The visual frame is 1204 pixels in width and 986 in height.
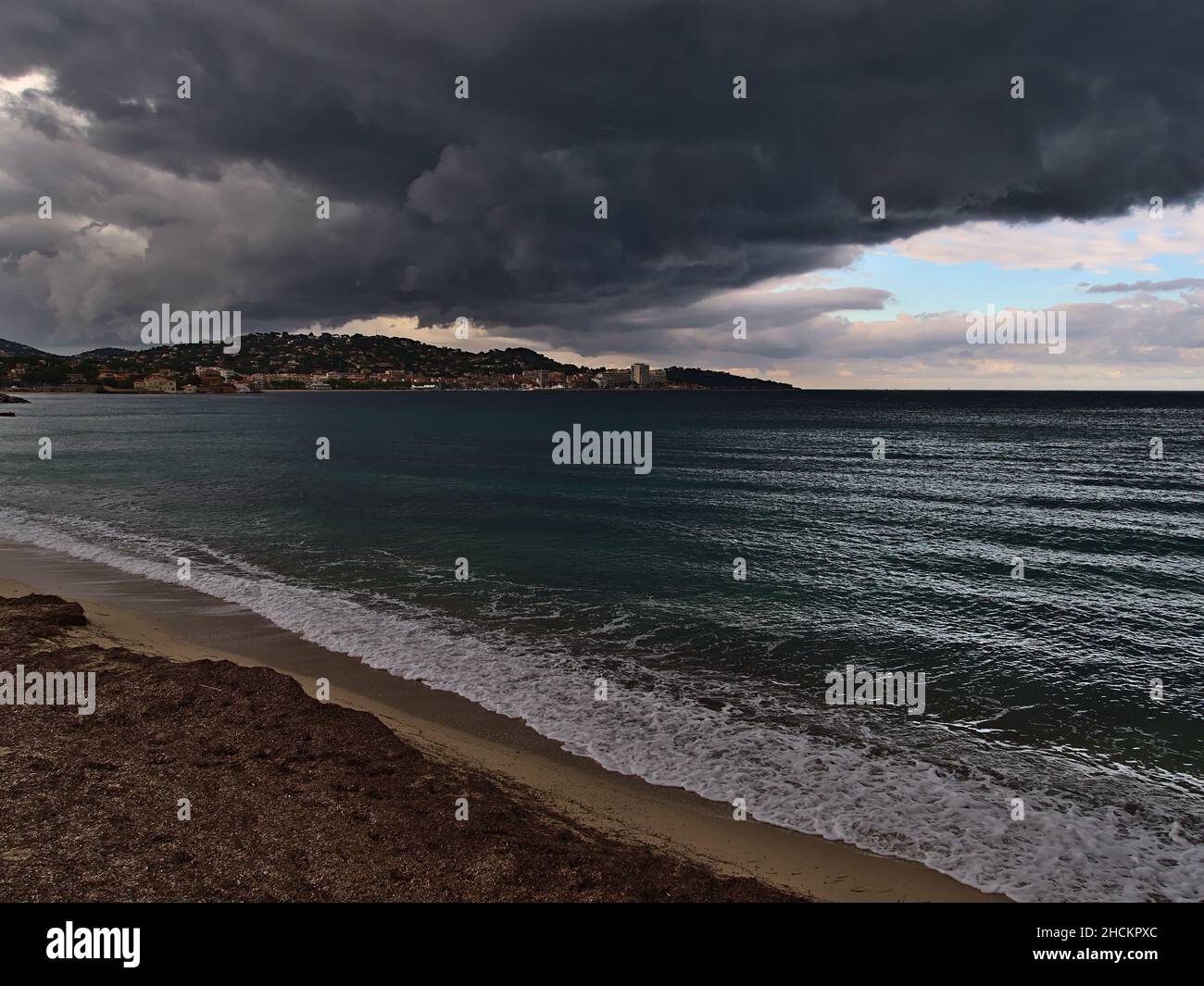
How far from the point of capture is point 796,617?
20828mm

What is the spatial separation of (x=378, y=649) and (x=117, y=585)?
12505 mm

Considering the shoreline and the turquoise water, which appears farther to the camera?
the turquoise water

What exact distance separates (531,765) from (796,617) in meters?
11.4

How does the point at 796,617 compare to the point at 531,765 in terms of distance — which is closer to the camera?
the point at 531,765

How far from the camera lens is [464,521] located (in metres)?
34.9

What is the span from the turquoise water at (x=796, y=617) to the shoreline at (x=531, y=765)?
48cm

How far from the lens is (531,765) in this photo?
12.0 meters

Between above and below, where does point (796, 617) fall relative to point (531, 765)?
above

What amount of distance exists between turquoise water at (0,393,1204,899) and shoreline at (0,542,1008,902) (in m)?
0.48

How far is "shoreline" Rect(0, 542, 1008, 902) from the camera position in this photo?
9148 mm
